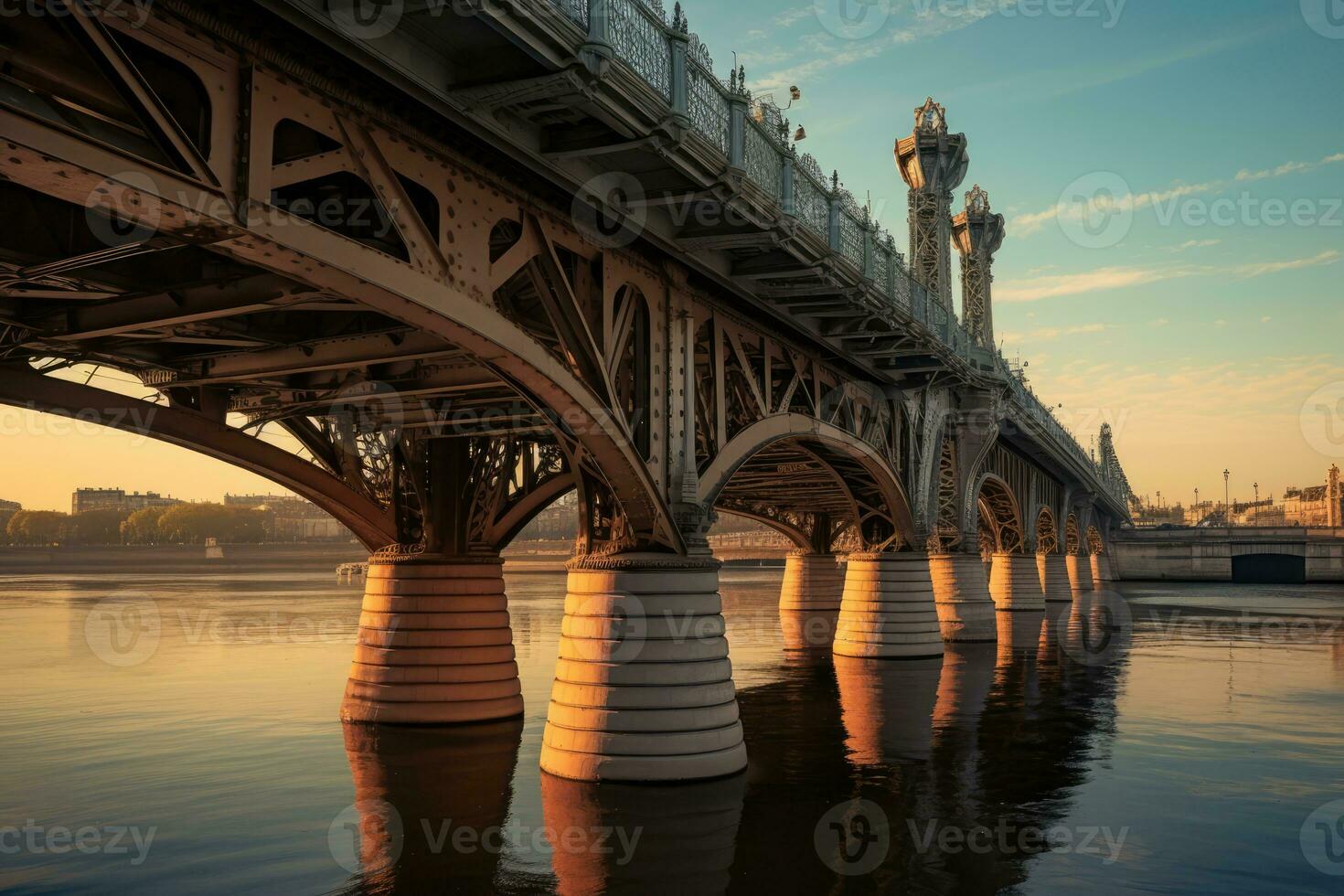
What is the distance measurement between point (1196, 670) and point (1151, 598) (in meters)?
66.6

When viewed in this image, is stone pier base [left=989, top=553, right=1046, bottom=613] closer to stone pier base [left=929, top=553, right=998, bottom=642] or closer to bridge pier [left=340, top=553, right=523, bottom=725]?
stone pier base [left=929, top=553, right=998, bottom=642]

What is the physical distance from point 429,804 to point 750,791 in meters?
5.90

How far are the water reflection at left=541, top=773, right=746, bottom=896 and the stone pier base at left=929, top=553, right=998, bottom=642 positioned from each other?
3272 centimetres

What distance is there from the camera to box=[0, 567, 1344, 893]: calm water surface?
1622 centimetres

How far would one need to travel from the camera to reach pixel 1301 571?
5778 inches

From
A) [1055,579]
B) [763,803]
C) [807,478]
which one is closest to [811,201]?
[763,803]

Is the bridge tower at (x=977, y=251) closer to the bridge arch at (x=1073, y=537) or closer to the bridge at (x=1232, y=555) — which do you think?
the bridge arch at (x=1073, y=537)

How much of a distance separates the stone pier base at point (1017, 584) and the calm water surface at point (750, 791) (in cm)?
3325

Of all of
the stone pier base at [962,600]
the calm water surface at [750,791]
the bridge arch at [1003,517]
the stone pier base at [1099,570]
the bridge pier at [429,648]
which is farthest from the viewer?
the stone pier base at [1099,570]

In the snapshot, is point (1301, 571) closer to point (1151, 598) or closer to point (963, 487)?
point (1151, 598)

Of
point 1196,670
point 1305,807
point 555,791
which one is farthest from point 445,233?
point 1196,670

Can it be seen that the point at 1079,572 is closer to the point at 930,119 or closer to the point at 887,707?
the point at 930,119

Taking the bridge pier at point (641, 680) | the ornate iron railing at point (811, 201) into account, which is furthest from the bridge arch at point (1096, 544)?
the bridge pier at point (641, 680)

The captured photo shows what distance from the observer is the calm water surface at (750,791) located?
16.2 m
